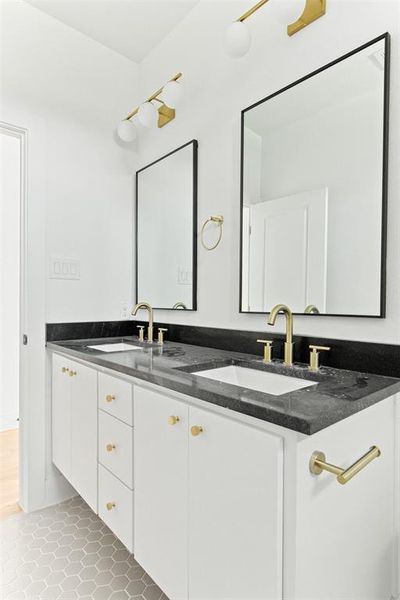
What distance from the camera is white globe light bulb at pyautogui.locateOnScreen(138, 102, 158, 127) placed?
1868 millimetres

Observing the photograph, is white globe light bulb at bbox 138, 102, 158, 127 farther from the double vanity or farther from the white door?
the white door

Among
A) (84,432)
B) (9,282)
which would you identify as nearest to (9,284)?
(9,282)

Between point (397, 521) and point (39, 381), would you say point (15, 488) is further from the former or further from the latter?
point (397, 521)

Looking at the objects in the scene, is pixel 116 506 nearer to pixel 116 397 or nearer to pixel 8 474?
pixel 116 397

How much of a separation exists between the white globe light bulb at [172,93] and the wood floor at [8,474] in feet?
7.47

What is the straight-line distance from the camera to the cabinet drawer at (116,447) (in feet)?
4.17

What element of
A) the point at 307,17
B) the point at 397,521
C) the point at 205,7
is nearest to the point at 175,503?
the point at 397,521

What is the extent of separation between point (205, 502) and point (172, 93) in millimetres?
1749

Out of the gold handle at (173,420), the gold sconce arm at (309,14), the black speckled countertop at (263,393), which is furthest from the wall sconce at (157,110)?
the gold handle at (173,420)

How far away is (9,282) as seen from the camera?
117 inches

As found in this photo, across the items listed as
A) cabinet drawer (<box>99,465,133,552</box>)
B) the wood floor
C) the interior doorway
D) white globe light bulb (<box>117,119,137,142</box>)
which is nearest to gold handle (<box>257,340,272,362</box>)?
cabinet drawer (<box>99,465,133,552</box>)

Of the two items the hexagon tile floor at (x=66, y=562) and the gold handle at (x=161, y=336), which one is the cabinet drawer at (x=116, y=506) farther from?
the gold handle at (x=161, y=336)

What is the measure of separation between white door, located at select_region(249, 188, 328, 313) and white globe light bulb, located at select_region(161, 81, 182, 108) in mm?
719

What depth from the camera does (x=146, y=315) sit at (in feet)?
7.31
